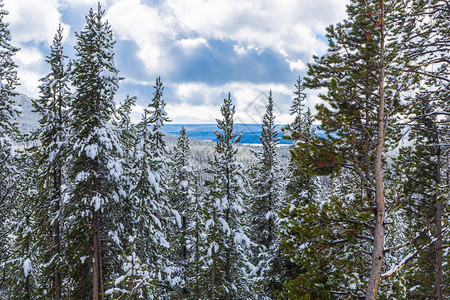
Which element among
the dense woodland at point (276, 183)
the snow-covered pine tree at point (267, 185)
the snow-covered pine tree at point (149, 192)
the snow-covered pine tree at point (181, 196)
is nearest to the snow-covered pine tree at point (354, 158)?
the dense woodland at point (276, 183)

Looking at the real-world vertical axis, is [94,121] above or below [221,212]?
above

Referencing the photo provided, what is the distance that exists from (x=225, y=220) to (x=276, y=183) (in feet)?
20.4

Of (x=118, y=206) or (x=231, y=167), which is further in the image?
(x=231, y=167)

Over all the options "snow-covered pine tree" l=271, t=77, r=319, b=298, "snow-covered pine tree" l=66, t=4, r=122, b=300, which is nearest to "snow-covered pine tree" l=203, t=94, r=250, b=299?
"snow-covered pine tree" l=271, t=77, r=319, b=298

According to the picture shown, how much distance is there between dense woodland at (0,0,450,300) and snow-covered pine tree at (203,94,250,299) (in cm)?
9

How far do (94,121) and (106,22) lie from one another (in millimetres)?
5335

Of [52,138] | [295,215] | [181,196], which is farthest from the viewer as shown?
[181,196]

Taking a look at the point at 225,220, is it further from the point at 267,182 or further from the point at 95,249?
the point at 95,249

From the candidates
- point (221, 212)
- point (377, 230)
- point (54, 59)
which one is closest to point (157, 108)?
point (54, 59)

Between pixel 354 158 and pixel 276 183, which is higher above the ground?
pixel 354 158

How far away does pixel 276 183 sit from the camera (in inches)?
792

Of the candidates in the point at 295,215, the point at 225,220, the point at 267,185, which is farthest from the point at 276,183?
the point at 295,215

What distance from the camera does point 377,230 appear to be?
19.7 ft

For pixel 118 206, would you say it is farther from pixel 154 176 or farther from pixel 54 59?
pixel 54 59
